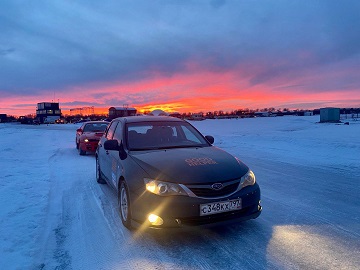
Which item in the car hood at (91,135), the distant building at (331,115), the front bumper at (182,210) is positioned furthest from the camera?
the distant building at (331,115)

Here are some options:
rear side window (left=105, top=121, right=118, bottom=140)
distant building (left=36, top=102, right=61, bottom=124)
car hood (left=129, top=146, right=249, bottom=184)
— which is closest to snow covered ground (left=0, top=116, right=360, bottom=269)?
car hood (left=129, top=146, right=249, bottom=184)

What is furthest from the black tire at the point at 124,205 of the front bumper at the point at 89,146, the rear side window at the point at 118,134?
the front bumper at the point at 89,146

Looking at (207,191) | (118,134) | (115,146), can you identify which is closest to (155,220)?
(207,191)

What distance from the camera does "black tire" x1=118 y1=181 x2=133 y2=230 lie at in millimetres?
4294

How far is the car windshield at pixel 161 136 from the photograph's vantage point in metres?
5.21

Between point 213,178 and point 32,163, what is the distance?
870 cm

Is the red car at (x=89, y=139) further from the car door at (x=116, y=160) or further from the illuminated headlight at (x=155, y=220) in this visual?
the illuminated headlight at (x=155, y=220)

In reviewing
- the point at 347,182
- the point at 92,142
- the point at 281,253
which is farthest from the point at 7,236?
the point at 92,142

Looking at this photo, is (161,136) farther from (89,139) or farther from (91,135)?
(91,135)

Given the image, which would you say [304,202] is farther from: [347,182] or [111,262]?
[111,262]

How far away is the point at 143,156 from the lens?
15.0 feet

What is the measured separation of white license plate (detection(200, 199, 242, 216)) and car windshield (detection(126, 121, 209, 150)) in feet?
5.48

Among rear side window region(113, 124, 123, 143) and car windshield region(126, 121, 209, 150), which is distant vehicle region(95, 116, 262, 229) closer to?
car windshield region(126, 121, 209, 150)

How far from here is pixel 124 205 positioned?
14.9 ft
